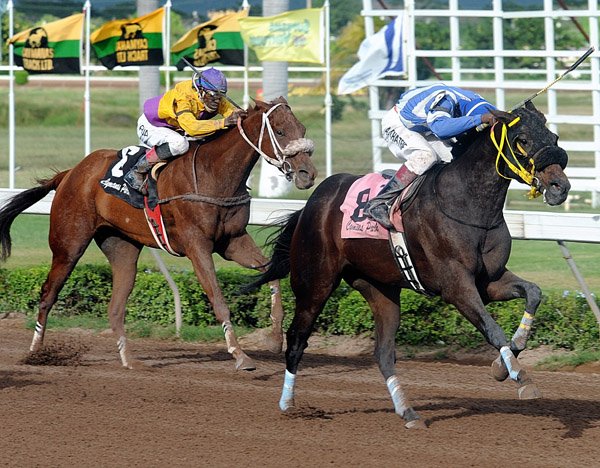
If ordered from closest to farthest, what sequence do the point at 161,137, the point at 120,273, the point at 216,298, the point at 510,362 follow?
1. the point at 510,362
2. the point at 216,298
3. the point at 161,137
4. the point at 120,273

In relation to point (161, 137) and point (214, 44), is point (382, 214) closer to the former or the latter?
point (161, 137)

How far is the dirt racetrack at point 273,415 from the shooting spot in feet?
19.0

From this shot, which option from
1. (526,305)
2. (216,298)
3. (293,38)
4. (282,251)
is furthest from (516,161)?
(293,38)

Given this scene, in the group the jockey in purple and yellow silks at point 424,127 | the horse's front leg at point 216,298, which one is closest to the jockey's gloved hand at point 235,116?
the horse's front leg at point 216,298

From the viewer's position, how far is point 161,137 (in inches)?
332

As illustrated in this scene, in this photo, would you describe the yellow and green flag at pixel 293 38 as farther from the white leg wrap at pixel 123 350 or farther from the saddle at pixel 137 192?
the white leg wrap at pixel 123 350

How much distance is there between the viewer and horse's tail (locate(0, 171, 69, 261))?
369 inches

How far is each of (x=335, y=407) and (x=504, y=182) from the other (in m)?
1.73

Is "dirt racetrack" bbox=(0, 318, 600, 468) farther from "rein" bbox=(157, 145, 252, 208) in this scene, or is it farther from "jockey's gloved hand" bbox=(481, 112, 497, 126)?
"jockey's gloved hand" bbox=(481, 112, 497, 126)

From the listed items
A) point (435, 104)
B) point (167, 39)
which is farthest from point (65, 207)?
point (167, 39)

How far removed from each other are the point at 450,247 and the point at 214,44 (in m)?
10.6

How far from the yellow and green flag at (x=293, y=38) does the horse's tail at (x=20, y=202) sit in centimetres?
573

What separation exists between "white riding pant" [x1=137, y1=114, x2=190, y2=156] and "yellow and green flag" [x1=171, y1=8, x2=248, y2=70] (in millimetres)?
7544

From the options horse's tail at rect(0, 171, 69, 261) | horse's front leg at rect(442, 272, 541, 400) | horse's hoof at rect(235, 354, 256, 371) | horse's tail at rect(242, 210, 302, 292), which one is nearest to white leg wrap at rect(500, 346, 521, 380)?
horse's front leg at rect(442, 272, 541, 400)
